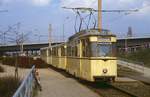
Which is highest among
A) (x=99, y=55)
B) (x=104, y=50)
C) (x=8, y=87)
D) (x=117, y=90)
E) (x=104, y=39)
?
(x=104, y=39)

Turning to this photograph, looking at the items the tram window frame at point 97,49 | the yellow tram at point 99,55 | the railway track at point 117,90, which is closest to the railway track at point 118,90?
the railway track at point 117,90

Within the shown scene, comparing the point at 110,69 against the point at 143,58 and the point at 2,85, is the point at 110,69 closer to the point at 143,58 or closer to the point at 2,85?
the point at 2,85

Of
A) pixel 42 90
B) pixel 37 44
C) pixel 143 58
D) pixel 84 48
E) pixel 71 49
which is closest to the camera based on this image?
pixel 42 90

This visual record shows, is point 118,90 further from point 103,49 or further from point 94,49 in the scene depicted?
point 94,49

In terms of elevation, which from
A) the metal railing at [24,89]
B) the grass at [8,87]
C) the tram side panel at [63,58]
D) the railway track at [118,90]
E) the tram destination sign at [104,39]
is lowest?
the railway track at [118,90]

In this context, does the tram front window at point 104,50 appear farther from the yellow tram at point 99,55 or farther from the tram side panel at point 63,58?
the tram side panel at point 63,58

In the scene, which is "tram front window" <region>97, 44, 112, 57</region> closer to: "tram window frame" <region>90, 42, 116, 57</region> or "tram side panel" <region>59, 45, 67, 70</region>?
"tram window frame" <region>90, 42, 116, 57</region>

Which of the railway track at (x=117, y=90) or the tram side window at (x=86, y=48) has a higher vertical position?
the tram side window at (x=86, y=48)

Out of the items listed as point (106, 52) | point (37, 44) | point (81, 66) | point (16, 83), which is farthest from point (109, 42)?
point (37, 44)

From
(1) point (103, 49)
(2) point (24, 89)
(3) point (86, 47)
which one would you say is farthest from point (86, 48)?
(2) point (24, 89)

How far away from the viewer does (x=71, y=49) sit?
32.8m

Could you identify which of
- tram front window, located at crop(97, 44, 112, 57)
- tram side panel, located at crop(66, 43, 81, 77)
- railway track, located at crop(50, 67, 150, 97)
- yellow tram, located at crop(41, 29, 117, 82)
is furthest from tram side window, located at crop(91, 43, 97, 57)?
tram side panel, located at crop(66, 43, 81, 77)

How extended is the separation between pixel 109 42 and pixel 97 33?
83 centimetres

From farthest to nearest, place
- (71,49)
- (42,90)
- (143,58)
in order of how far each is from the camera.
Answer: (143,58), (71,49), (42,90)
